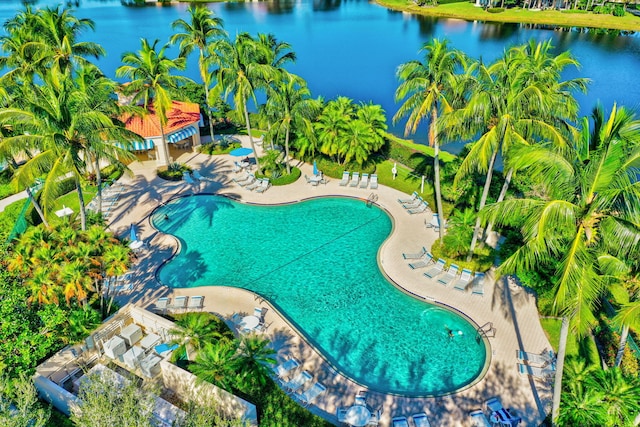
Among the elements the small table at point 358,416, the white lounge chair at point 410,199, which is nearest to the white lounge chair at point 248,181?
the white lounge chair at point 410,199

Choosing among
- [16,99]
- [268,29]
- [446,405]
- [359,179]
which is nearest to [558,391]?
[446,405]

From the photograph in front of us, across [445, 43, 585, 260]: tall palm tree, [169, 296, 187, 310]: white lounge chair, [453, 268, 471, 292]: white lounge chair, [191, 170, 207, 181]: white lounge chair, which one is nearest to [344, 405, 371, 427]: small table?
[453, 268, 471, 292]: white lounge chair

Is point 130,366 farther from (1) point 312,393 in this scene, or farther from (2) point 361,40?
(2) point 361,40

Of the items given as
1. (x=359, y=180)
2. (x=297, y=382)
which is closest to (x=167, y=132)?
(x=359, y=180)

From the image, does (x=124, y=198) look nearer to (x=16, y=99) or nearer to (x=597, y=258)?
(x=16, y=99)

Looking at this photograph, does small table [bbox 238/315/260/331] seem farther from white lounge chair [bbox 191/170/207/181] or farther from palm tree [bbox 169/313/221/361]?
white lounge chair [bbox 191/170/207/181]

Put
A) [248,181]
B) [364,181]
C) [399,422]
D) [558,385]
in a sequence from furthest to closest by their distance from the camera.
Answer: [248,181] → [364,181] → [399,422] → [558,385]
